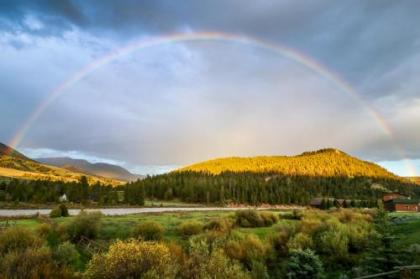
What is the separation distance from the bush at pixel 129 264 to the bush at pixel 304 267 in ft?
22.2

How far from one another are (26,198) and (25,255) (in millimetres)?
84323

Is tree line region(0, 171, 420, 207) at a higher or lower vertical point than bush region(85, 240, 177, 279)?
higher

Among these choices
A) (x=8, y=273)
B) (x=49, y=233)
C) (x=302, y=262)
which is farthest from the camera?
(x=49, y=233)

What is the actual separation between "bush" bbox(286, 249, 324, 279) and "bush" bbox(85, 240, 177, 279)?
6.78 meters

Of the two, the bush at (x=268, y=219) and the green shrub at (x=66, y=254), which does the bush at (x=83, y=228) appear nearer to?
the green shrub at (x=66, y=254)

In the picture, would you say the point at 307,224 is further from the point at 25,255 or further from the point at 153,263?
the point at 25,255

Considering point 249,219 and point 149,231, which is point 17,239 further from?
point 249,219

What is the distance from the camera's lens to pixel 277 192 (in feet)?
443

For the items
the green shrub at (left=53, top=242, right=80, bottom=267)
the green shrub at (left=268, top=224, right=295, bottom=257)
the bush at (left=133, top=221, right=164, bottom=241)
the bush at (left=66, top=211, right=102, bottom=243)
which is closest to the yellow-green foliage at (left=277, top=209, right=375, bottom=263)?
the green shrub at (left=268, top=224, right=295, bottom=257)

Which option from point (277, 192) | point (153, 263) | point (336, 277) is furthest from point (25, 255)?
point (277, 192)

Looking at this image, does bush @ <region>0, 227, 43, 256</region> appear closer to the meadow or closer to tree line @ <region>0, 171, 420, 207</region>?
the meadow

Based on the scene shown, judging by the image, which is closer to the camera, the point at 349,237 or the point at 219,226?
the point at 349,237

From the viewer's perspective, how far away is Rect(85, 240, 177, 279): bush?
1063 cm

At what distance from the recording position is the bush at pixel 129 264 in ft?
34.9
